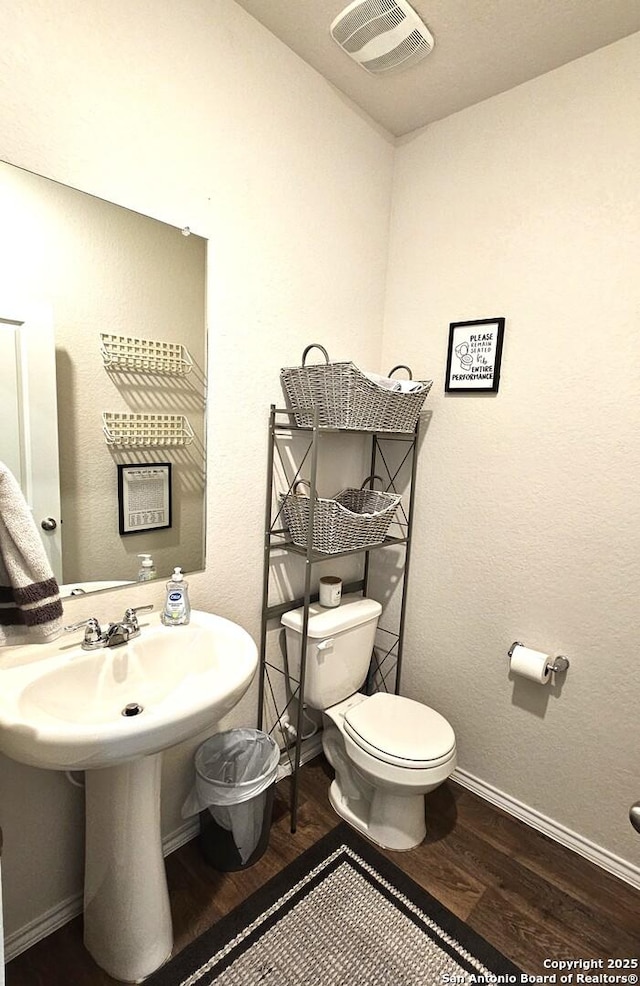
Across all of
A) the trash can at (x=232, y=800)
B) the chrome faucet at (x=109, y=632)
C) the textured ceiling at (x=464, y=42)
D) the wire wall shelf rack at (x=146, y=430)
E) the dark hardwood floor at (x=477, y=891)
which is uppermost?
the textured ceiling at (x=464, y=42)

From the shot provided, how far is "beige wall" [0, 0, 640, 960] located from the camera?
1.25 m

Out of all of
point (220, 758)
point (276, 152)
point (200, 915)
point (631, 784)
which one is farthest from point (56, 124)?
point (631, 784)

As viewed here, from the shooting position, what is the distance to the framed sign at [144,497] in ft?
A: 4.51

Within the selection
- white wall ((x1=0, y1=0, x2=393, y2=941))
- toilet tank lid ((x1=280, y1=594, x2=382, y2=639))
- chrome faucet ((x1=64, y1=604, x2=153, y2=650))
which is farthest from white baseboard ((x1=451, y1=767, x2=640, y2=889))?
chrome faucet ((x1=64, y1=604, x2=153, y2=650))

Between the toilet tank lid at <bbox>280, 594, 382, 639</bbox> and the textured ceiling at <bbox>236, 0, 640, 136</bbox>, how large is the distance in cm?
188

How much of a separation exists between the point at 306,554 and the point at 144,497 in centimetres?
55

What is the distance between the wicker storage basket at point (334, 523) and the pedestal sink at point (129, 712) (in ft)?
1.48

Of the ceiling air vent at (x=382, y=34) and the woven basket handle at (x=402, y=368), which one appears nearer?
the ceiling air vent at (x=382, y=34)

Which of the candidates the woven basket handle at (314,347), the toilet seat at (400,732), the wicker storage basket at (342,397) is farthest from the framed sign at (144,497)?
the toilet seat at (400,732)

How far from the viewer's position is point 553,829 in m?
1.70

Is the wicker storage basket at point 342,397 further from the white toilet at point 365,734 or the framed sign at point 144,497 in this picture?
the white toilet at point 365,734

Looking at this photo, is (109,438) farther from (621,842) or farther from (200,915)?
(621,842)

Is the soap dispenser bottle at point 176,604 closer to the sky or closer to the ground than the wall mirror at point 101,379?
closer to the ground

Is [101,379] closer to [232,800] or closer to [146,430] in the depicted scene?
[146,430]
